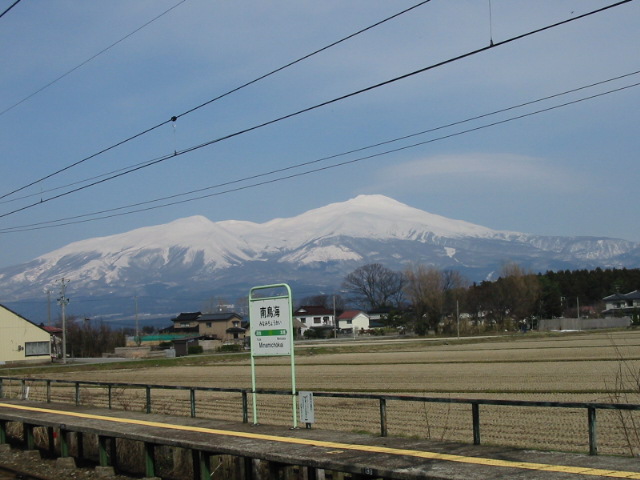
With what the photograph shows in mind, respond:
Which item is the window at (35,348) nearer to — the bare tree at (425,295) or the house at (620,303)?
the bare tree at (425,295)

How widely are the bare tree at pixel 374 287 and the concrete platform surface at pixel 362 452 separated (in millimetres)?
172695

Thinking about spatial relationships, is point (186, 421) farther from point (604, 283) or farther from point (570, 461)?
Answer: point (604, 283)

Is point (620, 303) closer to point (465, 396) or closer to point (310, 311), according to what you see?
point (310, 311)

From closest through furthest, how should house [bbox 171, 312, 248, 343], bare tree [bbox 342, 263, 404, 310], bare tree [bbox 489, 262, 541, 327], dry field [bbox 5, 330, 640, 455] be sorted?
dry field [bbox 5, 330, 640, 455], house [bbox 171, 312, 248, 343], bare tree [bbox 489, 262, 541, 327], bare tree [bbox 342, 263, 404, 310]

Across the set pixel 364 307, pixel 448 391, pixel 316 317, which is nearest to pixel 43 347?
pixel 448 391

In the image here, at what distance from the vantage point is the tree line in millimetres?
131250

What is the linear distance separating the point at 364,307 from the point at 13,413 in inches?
6905

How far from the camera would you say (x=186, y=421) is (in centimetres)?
1374

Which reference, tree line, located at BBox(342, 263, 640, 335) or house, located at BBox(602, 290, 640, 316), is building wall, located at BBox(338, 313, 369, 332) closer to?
tree line, located at BBox(342, 263, 640, 335)

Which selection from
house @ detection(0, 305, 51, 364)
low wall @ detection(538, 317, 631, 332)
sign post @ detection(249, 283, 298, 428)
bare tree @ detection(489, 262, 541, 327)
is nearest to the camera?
sign post @ detection(249, 283, 298, 428)

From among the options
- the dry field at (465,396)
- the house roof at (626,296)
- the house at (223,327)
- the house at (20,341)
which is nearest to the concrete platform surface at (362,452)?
the dry field at (465,396)

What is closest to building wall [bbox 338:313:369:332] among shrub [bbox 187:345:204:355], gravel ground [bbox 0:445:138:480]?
shrub [bbox 187:345:204:355]

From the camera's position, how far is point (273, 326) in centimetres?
1252

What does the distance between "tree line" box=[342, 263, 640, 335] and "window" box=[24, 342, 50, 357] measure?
2437 inches
